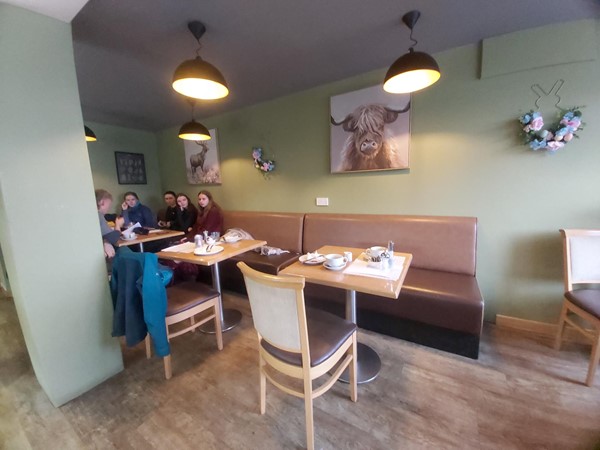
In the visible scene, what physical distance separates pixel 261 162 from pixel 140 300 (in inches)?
88.4

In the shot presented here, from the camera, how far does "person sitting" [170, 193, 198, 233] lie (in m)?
3.64

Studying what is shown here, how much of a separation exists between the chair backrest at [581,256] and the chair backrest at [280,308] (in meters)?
2.03

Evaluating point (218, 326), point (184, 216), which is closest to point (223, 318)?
point (218, 326)

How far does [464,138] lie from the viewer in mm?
2123

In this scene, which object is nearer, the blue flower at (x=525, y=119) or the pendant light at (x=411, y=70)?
the pendant light at (x=411, y=70)

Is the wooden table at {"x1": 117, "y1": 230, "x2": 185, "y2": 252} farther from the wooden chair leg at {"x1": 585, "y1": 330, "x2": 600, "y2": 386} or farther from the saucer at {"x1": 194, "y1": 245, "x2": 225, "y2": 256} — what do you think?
the wooden chair leg at {"x1": 585, "y1": 330, "x2": 600, "y2": 386}

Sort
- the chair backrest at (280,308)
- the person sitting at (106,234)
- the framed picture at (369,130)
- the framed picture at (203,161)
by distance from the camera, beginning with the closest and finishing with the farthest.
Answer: the chair backrest at (280,308) → the person sitting at (106,234) → the framed picture at (369,130) → the framed picture at (203,161)

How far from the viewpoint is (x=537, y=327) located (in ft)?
6.55

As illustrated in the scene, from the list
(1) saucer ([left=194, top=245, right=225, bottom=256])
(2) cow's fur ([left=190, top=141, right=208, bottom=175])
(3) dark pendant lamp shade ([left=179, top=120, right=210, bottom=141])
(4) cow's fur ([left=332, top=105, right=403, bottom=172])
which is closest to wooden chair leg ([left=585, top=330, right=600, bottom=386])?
(4) cow's fur ([left=332, top=105, right=403, bottom=172])

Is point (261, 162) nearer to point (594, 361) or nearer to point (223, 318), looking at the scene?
point (223, 318)

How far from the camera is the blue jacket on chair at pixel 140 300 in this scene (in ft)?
4.88

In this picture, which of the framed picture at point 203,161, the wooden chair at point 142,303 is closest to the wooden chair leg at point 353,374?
the wooden chair at point 142,303

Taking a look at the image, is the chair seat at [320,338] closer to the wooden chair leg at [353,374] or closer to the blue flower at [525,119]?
the wooden chair leg at [353,374]

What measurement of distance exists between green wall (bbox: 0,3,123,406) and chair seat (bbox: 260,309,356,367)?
1267mm
